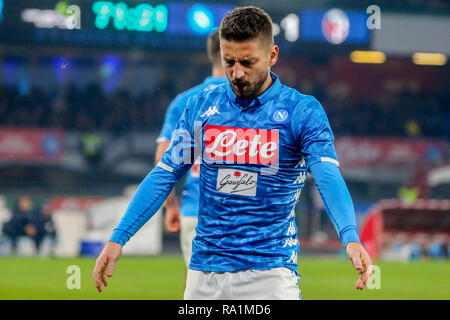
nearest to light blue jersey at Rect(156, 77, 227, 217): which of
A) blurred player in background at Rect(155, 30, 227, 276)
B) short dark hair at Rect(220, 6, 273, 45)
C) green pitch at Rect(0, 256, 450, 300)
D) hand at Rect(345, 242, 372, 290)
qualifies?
blurred player in background at Rect(155, 30, 227, 276)

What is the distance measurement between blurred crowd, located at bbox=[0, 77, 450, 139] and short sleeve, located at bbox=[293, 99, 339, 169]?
18.6 metres

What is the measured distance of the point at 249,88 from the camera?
2.90 m

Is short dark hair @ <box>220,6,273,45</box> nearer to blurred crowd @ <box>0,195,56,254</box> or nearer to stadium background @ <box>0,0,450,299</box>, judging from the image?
stadium background @ <box>0,0,450,299</box>

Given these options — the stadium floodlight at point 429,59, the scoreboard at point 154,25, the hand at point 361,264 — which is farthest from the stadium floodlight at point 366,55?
the hand at point 361,264

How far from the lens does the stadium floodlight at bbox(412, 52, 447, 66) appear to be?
22.6m

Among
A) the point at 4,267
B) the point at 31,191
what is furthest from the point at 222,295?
the point at 31,191

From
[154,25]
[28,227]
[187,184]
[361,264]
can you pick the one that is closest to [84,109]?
[154,25]

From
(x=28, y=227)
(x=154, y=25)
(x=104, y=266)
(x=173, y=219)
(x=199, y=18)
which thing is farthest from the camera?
(x=199, y=18)

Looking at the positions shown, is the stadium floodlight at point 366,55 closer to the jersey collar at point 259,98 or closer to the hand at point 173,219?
the hand at point 173,219

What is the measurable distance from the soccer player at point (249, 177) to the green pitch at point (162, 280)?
4899 mm

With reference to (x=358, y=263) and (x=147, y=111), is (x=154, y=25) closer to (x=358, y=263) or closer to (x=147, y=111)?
(x=147, y=111)

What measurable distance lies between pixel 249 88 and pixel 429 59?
22.7 metres

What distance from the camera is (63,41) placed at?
62.3 feet

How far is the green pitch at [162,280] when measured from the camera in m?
8.34
